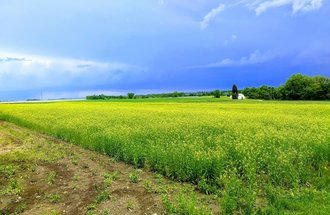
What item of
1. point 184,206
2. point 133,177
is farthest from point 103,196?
point 184,206

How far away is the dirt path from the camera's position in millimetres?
7551

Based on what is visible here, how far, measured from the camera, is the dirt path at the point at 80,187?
24.8 ft

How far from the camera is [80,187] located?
9172 millimetres

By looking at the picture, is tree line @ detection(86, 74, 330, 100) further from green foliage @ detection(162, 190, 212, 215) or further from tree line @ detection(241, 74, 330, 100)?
green foliage @ detection(162, 190, 212, 215)

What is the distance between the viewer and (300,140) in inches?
455

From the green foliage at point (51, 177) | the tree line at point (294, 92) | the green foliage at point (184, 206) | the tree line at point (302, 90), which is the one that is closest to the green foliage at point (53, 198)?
the green foliage at point (51, 177)

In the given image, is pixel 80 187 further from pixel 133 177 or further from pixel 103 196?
pixel 133 177

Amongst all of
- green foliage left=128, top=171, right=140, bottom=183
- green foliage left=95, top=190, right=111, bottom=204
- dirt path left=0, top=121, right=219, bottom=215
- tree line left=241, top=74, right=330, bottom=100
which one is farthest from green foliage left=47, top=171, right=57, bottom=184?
tree line left=241, top=74, right=330, bottom=100

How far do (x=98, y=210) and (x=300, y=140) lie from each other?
7837 millimetres

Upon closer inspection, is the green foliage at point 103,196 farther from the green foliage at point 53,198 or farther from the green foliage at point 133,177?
the green foliage at point 133,177

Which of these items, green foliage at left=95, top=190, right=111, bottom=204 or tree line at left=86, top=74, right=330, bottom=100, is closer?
green foliage at left=95, top=190, right=111, bottom=204

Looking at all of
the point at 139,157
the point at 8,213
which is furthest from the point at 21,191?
the point at 139,157

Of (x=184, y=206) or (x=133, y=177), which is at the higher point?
(x=184, y=206)

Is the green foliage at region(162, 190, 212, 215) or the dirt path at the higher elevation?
the green foliage at region(162, 190, 212, 215)
